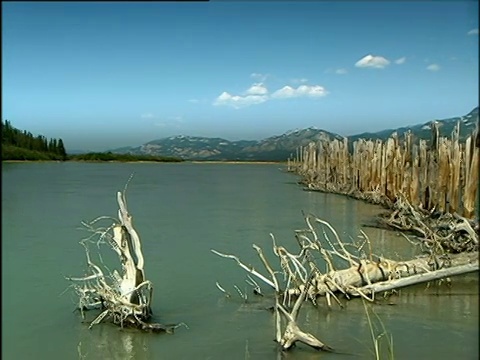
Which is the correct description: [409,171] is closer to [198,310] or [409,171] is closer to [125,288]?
[198,310]

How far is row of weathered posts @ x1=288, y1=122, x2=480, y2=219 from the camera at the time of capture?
14.2 m

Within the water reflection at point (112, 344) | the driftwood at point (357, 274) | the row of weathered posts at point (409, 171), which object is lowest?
the water reflection at point (112, 344)

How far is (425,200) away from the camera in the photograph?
17656 mm

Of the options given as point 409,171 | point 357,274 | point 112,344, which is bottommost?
point 112,344

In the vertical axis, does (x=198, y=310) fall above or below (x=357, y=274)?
below

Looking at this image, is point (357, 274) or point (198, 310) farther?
point (357, 274)

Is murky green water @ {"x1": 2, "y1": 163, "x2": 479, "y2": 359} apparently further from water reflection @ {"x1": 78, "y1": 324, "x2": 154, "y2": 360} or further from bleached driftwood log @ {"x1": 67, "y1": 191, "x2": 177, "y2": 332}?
bleached driftwood log @ {"x1": 67, "y1": 191, "x2": 177, "y2": 332}

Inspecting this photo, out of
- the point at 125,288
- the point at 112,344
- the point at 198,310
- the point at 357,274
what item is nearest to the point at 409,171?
the point at 357,274

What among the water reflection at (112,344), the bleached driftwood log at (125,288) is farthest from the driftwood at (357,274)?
the water reflection at (112,344)

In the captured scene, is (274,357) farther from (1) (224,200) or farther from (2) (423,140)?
(1) (224,200)

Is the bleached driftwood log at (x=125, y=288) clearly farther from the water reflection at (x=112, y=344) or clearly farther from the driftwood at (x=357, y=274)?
the driftwood at (x=357, y=274)

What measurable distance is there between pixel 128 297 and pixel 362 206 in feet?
56.0

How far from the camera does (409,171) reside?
18859mm

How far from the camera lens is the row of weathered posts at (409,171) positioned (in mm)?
14151
